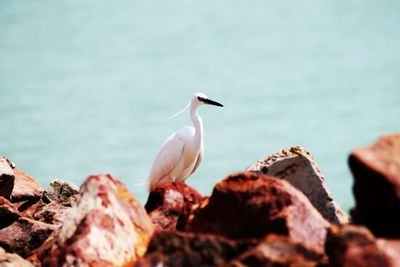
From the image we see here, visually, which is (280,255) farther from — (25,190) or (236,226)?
(25,190)

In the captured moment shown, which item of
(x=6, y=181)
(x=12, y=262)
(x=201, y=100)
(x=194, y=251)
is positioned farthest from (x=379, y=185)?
(x=201, y=100)

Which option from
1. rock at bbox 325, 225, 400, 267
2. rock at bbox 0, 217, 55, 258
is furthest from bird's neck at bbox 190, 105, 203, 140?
rock at bbox 325, 225, 400, 267

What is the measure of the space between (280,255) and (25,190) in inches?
376

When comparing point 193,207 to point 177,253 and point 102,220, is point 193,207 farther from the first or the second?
point 177,253

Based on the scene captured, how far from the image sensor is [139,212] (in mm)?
9633

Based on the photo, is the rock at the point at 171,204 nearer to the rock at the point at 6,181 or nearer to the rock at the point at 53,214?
the rock at the point at 53,214

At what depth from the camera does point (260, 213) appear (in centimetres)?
912

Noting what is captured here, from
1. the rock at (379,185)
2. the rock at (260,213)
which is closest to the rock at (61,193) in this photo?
the rock at (260,213)

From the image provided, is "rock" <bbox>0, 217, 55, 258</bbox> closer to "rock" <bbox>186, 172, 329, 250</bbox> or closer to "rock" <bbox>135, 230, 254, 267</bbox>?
"rock" <bbox>186, 172, 329, 250</bbox>

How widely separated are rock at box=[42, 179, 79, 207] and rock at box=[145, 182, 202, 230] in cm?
445

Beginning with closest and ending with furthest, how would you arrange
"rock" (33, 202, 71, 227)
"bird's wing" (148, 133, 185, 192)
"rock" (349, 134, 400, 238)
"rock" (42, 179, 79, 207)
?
1. "rock" (349, 134, 400, 238)
2. "rock" (33, 202, 71, 227)
3. "rock" (42, 179, 79, 207)
4. "bird's wing" (148, 133, 185, 192)

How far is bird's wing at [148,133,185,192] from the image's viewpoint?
18.3m

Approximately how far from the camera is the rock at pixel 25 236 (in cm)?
1292

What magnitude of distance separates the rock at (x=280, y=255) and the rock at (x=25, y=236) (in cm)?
535
